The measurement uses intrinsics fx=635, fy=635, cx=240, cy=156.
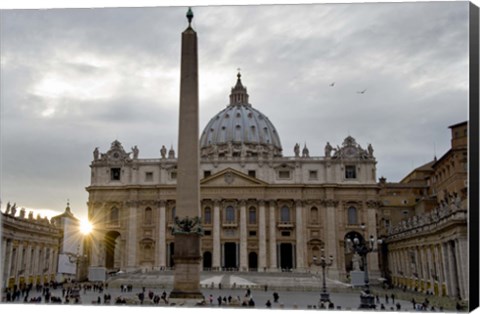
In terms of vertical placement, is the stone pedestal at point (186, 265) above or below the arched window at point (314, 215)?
below

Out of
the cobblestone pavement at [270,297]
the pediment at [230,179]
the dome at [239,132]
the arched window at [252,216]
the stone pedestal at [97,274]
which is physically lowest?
the cobblestone pavement at [270,297]

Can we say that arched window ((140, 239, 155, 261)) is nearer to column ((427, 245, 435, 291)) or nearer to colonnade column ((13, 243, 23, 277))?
colonnade column ((13, 243, 23, 277))

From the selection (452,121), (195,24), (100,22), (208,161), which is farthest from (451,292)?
(208,161)

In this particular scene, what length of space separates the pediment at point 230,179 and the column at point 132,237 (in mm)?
7089

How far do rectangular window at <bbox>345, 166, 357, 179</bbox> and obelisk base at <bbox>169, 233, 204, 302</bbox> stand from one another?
39170 mm

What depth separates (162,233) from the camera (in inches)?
2232

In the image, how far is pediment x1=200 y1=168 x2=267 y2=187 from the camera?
56.4 meters

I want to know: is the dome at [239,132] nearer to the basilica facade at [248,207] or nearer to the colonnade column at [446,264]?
the basilica facade at [248,207]

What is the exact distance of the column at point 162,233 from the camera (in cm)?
5584

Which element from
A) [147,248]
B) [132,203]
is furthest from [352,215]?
[132,203]

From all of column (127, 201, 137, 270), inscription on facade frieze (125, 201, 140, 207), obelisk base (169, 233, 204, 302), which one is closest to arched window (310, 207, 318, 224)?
inscription on facade frieze (125, 201, 140, 207)

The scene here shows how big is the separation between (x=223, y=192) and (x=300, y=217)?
7180 mm

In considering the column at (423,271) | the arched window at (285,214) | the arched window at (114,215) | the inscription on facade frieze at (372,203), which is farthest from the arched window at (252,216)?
the column at (423,271)

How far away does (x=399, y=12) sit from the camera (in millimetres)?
22016
